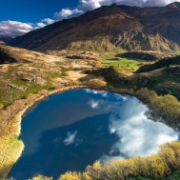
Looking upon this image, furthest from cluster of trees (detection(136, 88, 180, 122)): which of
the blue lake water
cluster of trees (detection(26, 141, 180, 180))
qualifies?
cluster of trees (detection(26, 141, 180, 180))

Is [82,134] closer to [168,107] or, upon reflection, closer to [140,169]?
[140,169]

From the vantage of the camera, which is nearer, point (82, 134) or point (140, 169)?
point (140, 169)

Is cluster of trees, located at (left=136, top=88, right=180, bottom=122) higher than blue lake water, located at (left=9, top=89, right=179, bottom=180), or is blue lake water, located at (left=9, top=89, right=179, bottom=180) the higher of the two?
cluster of trees, located at (left=136, top=88, right=180, bottom=122)

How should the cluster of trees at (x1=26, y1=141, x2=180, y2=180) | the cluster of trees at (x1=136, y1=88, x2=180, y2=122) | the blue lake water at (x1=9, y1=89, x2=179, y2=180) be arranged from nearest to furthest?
the cluster of trees at (x1=26, y1=141, x2=180, y2=180)
the blue lake water at (x1=9, y1=89, x2=179, y2=180)
the cluster of trees at (x1=136, y1=88, x2=180, y2=122)

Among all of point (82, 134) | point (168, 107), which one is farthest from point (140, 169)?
point (168, 107)

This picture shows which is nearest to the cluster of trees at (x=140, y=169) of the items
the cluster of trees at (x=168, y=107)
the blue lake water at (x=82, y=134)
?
the blue lake water at (x=82, y=134)

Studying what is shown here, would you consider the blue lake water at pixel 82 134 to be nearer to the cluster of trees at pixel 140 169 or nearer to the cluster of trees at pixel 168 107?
the cluster of trees at pixel 168 107

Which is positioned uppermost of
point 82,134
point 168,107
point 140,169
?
point 168,107

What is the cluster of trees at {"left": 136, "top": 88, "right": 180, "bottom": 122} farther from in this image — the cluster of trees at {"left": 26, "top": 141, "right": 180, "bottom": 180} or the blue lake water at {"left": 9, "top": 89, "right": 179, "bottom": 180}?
the cluster of trees at {"left": 26, "top": 141, "right": 180, "bottom": 180}

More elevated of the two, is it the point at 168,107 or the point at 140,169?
the point at 168,107
